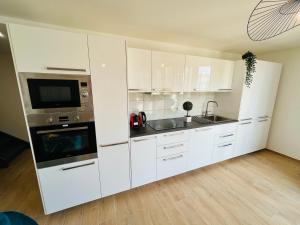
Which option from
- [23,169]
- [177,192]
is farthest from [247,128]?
[23,169]

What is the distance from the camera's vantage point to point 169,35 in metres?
2.16

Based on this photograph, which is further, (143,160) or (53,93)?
(143,160)

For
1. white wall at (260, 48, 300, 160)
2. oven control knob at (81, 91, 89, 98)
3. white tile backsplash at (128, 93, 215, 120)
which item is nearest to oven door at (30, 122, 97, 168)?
oven control knob at (81, 91, 89, 98)

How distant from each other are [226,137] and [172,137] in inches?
48.9

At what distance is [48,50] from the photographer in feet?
4.31

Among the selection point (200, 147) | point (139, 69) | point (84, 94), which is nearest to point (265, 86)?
point (200, 147)

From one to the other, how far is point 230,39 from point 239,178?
2.37 meters

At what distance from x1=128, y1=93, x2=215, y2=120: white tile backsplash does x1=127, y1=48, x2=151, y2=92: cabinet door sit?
360 millimetres

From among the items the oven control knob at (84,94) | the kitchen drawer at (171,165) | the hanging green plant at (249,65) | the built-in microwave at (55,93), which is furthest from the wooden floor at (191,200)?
the hanging green plant at (249,65)

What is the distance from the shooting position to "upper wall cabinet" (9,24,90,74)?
4.04 feet

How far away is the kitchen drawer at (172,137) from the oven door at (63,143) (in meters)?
0.91

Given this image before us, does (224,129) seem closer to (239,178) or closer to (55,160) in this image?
(239,178)

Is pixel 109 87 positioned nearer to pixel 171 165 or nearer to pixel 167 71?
pixel 167 71

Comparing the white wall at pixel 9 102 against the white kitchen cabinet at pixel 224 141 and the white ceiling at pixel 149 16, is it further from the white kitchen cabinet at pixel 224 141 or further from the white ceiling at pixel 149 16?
the white kitchen cabinet at pixel 224 141
